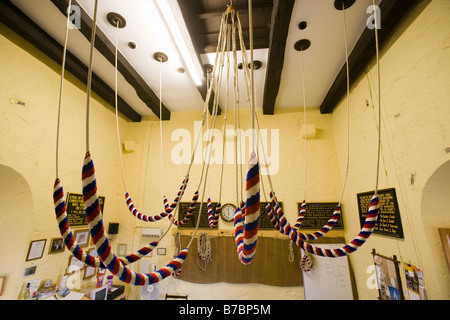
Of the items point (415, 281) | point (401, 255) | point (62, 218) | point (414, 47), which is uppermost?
point (414, 47)

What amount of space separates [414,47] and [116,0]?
2.63 m

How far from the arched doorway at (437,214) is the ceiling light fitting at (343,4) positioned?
1.54 meters

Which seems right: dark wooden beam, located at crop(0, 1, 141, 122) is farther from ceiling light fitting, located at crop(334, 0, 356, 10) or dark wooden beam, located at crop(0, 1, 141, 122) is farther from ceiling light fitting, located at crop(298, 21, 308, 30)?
ceiling light fitting, located at crop(334, 0, 356, 10)

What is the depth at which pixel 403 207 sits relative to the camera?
1.89 meters

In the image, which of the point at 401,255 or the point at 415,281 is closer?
the point at 415,281

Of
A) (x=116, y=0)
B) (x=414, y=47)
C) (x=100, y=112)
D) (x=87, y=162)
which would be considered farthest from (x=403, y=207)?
(x=100, y=112)

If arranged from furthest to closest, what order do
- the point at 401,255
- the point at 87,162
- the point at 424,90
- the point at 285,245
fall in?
the point at 285,245
the point at 401,255
the point at 424,90
the point at 87,162

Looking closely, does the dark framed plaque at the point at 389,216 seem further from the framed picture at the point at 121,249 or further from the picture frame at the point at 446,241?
the framed picture at the point at 121,249

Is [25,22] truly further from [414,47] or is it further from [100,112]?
[414,47]

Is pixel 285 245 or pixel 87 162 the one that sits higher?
pixel 87 162

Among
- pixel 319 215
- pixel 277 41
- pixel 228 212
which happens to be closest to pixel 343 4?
pixel 277 41

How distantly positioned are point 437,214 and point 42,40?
407 cm

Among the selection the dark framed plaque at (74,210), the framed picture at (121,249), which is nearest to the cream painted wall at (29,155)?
the dark framed plaque at (74,210)
